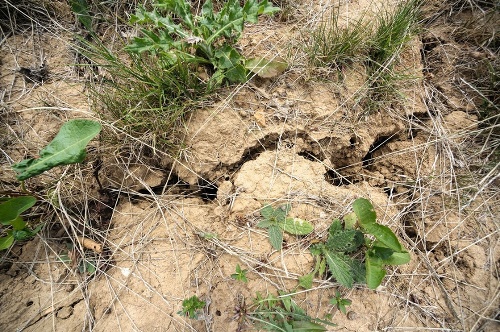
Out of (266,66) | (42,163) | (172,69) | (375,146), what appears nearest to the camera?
(42,163)

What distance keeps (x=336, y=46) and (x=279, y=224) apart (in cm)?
122

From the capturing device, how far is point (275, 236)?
1.57 m

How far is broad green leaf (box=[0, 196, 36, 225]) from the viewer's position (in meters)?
1.48

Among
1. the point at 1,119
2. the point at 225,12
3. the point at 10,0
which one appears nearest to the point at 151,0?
the point at 225,12

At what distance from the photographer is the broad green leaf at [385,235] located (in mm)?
1421

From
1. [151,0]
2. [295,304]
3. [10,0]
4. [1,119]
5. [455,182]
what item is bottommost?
[295,304]

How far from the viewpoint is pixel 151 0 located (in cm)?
206

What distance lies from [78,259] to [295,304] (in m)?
1.22

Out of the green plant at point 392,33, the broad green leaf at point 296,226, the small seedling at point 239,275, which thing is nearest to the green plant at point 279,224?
the broad green leaf at point 296,226

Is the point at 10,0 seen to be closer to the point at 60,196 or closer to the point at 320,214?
the point at 60,196

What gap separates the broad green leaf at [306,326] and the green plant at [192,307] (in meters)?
0.45

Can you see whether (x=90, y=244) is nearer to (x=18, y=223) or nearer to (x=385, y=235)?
(x=18, y=223)

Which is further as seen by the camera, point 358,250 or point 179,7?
point 179,7

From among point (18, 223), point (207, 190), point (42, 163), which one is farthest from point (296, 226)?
point (18, 223)
